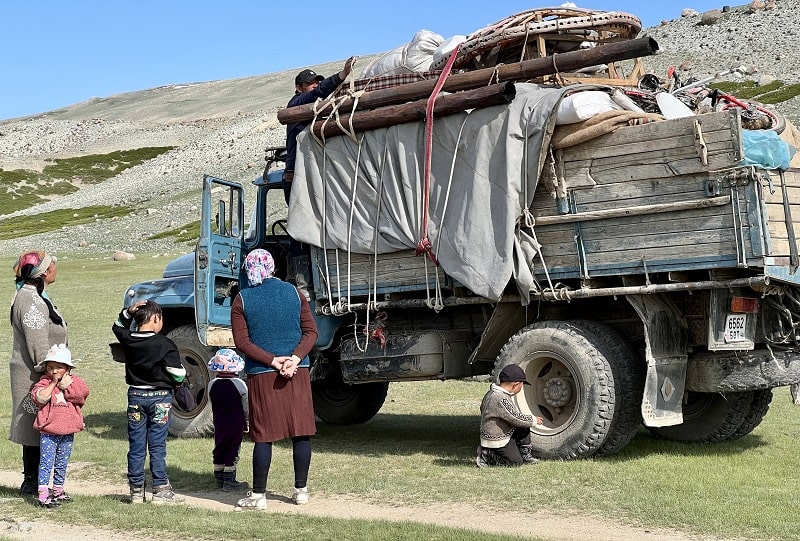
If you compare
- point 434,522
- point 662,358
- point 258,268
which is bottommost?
point 434,522

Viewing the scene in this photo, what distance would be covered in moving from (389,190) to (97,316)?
16.9m

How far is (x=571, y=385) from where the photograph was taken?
33.8 feet

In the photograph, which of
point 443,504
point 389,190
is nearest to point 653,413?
point 443,504

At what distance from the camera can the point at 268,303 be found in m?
8.63

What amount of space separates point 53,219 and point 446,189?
79.9 metres

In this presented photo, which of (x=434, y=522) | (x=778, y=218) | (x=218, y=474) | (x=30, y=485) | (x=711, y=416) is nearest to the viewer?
(x=434, y=522)

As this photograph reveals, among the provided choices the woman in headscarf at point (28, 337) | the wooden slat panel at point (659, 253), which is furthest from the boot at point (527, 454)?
the woman in headscarf at point (28, 337)

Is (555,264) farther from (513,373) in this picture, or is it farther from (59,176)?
(59,176)

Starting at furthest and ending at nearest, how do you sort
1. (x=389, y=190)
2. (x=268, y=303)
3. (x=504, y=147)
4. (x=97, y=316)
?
(x=97, y=316), (x=389, y=190), (x=504, y=147), (x=268, y=303)

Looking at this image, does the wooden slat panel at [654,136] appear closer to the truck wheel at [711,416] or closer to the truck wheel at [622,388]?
the truck wheel at [622,388]

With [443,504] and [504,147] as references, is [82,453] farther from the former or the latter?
[504,147]

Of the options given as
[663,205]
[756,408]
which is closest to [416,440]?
[756,408]

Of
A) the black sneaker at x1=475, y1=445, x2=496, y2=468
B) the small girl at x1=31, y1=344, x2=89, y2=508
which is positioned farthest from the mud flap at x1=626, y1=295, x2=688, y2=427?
the small girl at x1=31, y1=344, x2=89, y2=508

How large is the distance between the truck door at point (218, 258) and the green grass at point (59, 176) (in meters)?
97.4
